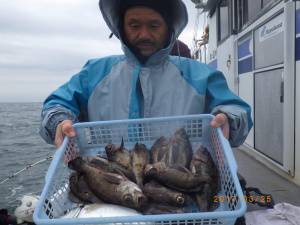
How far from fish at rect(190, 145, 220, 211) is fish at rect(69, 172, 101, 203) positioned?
1.59ft

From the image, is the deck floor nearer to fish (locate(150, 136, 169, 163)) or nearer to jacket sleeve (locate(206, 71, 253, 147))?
jacket sleeve (locate(206, 71, 253, 147))

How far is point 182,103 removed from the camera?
2445 millimetres

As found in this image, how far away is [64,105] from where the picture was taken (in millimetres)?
2299

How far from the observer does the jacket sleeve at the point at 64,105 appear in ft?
7.15

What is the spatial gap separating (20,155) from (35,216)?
17.8m

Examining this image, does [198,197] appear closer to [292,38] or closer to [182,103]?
[182,103]

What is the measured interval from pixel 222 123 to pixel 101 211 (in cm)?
80

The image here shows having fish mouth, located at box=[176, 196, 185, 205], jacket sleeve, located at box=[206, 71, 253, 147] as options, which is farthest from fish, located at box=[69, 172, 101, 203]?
jacket sleeve, located at box=[206, 71, 253, 147]

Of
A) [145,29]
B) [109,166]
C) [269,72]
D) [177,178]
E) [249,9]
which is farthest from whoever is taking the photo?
[249,9]

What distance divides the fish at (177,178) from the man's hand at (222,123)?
0.29 m

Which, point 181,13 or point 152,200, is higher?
point 181,13

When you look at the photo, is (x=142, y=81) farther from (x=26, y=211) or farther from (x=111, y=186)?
(x=26, y=211)

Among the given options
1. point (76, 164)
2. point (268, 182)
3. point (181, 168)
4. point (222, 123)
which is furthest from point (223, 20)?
point (76, 164)

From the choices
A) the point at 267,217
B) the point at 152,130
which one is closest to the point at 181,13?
the point at 152,130
